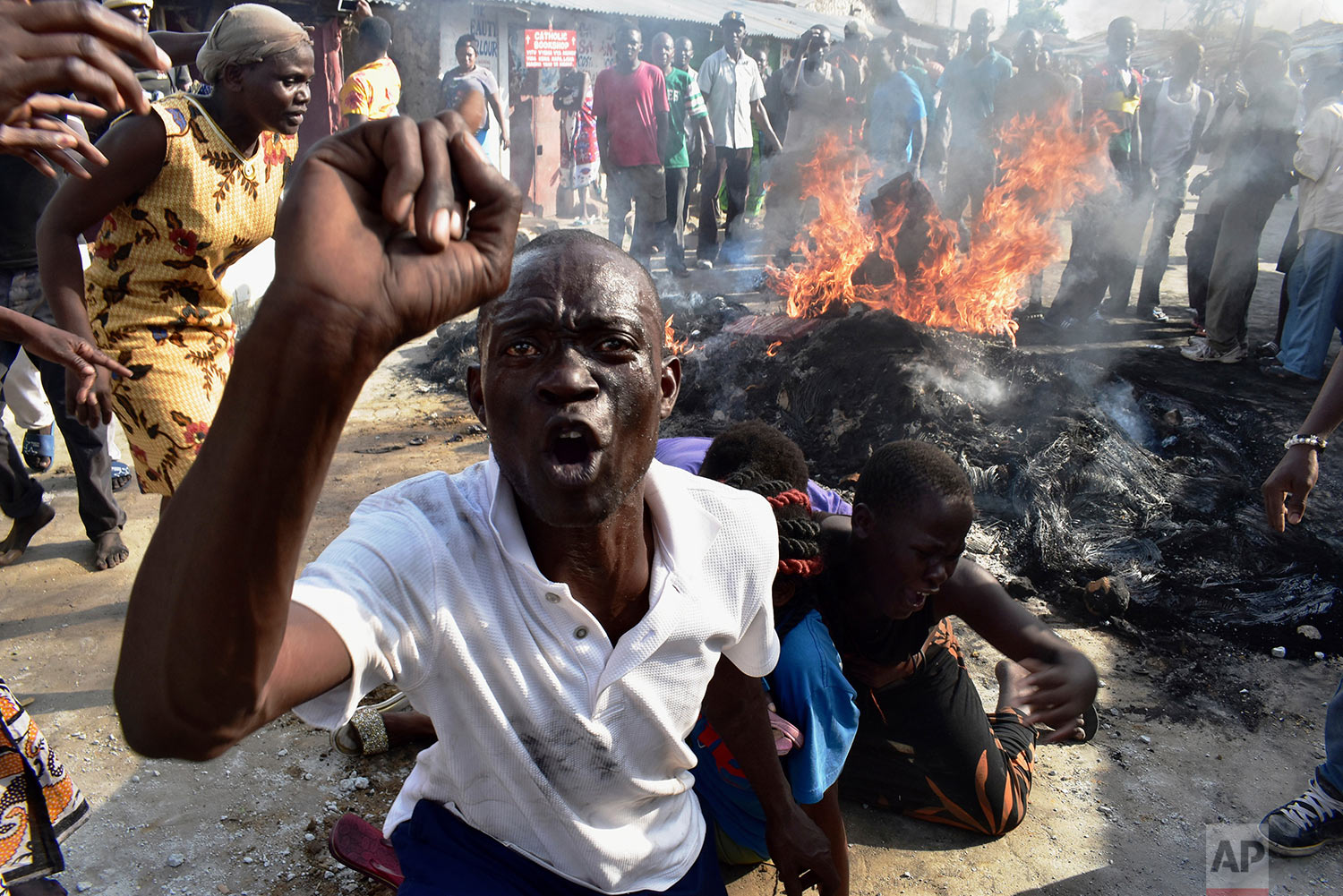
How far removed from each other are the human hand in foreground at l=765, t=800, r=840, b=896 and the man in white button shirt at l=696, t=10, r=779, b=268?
32.9ft

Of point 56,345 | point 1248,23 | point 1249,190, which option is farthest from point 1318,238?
point 56,345

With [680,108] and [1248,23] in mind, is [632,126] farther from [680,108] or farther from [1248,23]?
[1248,23]

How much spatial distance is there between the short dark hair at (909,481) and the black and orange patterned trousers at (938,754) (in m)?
0.54

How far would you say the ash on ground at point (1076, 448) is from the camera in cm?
444

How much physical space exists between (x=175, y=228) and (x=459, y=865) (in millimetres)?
2272

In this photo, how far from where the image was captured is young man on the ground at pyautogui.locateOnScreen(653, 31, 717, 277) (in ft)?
35.4

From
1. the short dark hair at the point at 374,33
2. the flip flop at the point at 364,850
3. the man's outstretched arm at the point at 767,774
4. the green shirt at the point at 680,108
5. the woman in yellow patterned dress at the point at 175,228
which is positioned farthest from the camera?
the green shirt at the point at 680,108

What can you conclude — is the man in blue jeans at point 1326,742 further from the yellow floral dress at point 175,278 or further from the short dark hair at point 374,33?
the short dark hair at point 374,33

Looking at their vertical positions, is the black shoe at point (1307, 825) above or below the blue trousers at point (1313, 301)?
below

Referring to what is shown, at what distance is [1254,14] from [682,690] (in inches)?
574

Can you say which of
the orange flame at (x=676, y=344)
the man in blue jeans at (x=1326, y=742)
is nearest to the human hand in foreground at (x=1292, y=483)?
the man in blue jeans at (x=1326, y=742)

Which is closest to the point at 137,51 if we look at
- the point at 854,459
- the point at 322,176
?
the point at 322,176

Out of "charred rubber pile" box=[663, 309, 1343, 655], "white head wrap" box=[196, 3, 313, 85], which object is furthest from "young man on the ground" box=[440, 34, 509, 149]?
"white head wrap" box=[196, 3, 313, 85]

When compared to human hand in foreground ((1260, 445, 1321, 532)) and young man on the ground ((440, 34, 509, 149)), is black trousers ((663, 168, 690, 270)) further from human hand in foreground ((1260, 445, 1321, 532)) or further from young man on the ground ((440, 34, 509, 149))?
human hand in foreground ((1260, 445, 1321, 532))
